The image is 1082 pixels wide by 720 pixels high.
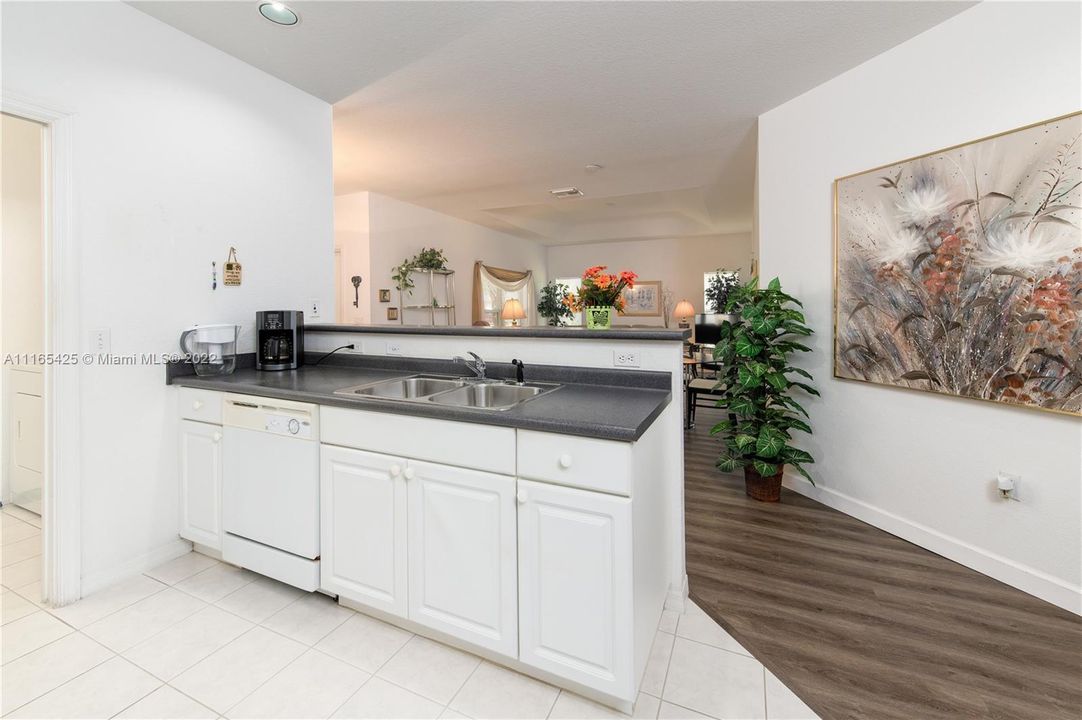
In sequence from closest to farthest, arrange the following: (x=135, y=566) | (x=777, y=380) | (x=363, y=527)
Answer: (x=363, y=527) < (x=135, y=566) < (x=777, y=380)

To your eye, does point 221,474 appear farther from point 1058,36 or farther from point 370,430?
point 1058,36

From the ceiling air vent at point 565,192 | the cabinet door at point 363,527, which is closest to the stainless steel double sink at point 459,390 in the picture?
the cabinet door at point 363,527

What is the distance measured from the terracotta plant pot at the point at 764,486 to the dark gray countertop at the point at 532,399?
5.31ft

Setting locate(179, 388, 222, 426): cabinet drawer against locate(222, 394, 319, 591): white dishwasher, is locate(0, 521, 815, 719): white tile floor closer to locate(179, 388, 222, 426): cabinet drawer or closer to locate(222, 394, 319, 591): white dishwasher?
locate(222, 394, 319, 591): white dishwasher

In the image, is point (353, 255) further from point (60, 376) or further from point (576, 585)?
point (576, 585)

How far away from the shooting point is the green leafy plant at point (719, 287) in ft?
23.7

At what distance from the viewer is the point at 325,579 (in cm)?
191

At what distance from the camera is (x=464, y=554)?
159cm

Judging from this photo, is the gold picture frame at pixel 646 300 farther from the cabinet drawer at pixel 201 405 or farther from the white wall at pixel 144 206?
the cabinet drawer at pixel 201 405

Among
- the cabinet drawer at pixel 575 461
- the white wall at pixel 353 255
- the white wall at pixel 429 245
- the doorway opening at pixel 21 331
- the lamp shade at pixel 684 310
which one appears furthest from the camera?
→ the lamp shade at pixel 684 310

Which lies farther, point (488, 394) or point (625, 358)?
point (488, 394)

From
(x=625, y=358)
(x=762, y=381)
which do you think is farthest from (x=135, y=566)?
(x=762, y=381)

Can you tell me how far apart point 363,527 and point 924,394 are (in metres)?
2.81

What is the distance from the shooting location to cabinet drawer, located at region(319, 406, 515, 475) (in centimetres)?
154
